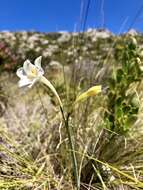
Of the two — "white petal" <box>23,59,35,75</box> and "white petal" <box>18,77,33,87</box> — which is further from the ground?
"white petal" <box>23,59,35,75</box>

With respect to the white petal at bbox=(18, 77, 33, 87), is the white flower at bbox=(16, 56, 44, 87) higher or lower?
higher

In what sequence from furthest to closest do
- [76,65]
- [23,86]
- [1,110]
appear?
1. [1,110]
2. [76,65]
3. [23,86]

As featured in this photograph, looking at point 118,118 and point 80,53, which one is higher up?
point 80,53

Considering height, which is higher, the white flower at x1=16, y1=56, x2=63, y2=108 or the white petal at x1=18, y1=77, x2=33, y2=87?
the white flower at x1=16, y1=56, x2=63, y2=108

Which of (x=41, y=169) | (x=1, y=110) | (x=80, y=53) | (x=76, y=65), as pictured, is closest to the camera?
(x=41, y=169)

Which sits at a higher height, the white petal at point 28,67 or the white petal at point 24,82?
the white petal at point 28,67

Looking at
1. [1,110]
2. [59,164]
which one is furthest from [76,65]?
[59,164]

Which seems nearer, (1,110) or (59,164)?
(59,164)

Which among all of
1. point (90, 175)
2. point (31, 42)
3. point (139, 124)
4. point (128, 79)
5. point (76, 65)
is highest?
point (31, 42)

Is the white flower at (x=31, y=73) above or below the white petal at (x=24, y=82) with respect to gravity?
above

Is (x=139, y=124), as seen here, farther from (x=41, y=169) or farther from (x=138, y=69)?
(x=41, y=169)

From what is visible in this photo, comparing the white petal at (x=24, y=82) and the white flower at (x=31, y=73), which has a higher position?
the white flower at (x=31, y=73)
